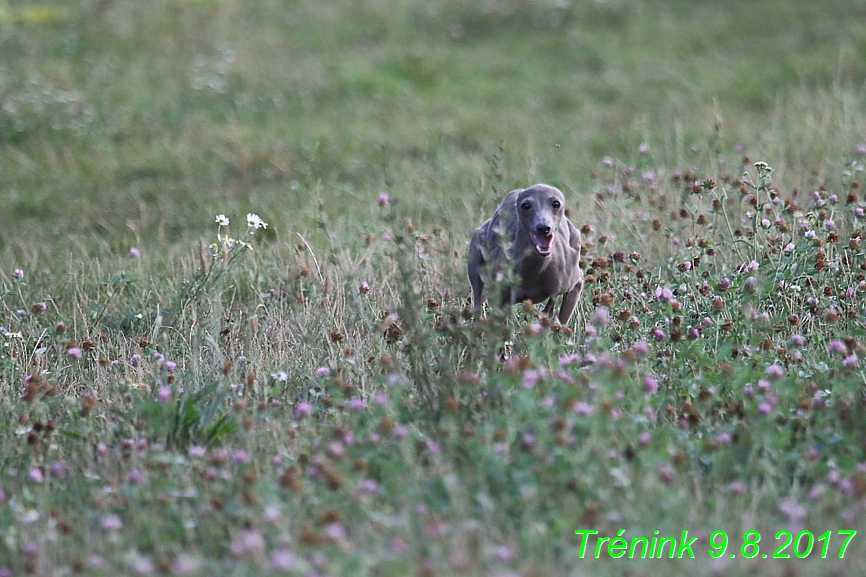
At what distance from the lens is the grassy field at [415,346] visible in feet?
11.7

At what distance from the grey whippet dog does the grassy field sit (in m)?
0.23

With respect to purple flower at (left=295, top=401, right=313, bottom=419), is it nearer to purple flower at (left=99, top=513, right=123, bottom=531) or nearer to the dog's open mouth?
purple flower at (left=99, top=513, right=123, bottom=531)

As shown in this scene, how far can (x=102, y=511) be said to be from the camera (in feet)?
12.9

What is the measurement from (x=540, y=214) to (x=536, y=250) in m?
0.19

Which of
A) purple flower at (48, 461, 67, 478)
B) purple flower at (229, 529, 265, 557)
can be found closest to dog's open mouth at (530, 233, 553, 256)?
purple flower at (229, 529, 265, 557)

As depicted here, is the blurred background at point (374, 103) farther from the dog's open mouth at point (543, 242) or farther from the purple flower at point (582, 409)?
the purple flower at point (582, 409)

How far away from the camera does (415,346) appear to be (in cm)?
470

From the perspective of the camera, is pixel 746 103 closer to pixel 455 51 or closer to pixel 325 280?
pixel 455 51

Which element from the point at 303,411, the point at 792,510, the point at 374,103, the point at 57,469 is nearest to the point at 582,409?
the point at 792,510

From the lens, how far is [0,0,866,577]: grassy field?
357 centimetres

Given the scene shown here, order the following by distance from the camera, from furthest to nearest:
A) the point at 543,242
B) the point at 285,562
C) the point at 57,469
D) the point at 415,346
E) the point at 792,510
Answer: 1. the point at 543,242
2. the point at 415,346
3. the point at 57,469
4. the point at 792,510
5. the point at 285,562

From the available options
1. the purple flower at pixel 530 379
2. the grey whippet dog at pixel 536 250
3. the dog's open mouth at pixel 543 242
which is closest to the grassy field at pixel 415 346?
the purple flower at pixel 530 379

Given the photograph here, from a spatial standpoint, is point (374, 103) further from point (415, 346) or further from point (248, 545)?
point (248, 545)

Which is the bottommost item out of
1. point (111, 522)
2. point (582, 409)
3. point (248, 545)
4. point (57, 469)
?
point (57, 469)
